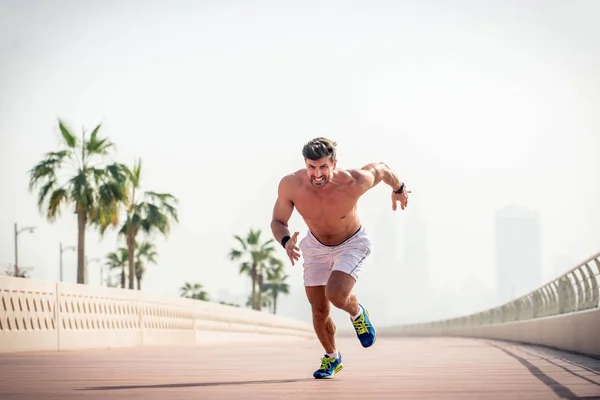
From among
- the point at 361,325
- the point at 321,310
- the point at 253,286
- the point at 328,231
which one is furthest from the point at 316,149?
the point at 253,286

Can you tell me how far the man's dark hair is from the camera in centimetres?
981

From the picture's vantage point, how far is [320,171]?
32.6ft

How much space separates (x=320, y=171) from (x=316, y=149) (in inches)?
8.8

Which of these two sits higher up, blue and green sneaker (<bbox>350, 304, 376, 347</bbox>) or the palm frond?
the palm frond

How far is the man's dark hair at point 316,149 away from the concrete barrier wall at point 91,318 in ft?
33.3

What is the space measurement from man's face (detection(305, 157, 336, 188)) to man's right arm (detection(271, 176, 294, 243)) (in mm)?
366

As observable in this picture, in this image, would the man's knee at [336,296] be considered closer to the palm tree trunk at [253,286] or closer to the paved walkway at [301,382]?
the paved walkway at [301,382]

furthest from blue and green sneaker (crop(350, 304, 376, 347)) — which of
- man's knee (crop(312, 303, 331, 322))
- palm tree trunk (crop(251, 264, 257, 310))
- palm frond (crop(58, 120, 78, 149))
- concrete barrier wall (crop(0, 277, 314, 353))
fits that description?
palm tree trunk (crop(251, 264, 257, 310))

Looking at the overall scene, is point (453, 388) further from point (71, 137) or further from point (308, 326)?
point (308, 326)

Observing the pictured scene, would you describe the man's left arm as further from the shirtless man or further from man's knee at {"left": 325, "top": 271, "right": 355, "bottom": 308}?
man's knee at {"left": 325, "top": 271, "right": 355, "bottom": 308}

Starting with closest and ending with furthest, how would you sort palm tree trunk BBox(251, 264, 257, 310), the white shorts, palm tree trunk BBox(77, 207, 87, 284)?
the white shorts
palm tree trunk BBox(77, 207, 87, 284)
palm tree trunk BBox(251, 264, 257, 310)

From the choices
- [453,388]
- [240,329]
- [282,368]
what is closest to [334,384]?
[453,388]

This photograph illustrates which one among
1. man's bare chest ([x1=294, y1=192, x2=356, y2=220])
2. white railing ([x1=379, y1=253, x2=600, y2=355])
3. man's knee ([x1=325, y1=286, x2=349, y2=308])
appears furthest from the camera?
white railing ([x1=379, y1=253, x2=600, y2=355])

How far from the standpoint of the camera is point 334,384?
952 cm
